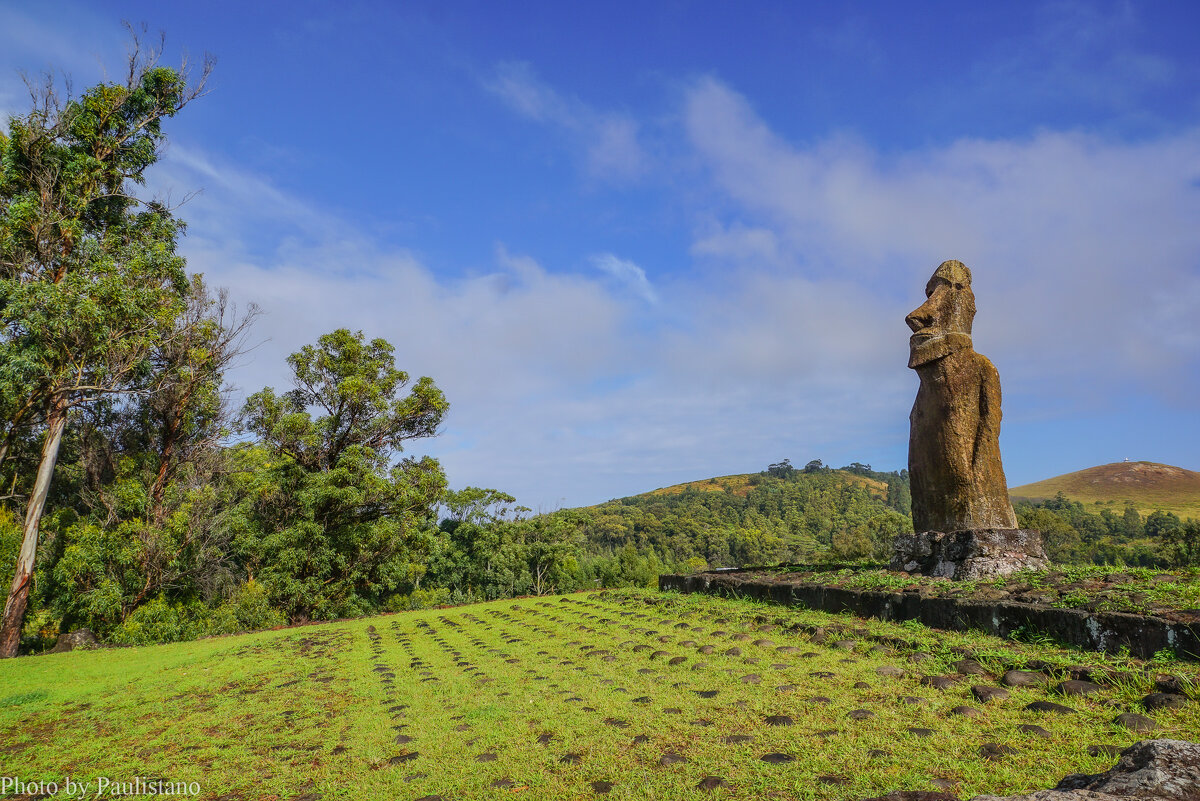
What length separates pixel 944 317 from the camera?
9.88 m

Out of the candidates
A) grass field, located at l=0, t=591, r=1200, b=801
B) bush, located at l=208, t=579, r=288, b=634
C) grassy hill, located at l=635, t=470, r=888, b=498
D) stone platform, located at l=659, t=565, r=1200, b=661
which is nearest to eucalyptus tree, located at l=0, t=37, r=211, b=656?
bush, located at l=208, t=579, r=288, b=634

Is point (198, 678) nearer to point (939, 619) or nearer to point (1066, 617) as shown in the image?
point (939, 619)

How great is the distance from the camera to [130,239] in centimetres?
1697

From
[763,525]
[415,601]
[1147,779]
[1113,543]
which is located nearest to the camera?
[1147,779]

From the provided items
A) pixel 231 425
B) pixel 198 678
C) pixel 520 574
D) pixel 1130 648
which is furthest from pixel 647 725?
pixel 520 574

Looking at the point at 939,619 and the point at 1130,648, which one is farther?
the point at 939,619

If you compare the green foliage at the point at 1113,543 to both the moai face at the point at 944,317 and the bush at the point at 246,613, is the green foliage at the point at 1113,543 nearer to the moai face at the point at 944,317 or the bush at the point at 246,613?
the moai face at the point at 944,317

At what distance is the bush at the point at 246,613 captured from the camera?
15695 millimetres

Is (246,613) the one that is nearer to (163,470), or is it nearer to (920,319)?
(163,470)

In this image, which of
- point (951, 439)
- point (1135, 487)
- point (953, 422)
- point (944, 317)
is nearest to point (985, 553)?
point (951, 439)

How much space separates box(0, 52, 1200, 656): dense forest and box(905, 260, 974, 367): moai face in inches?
383

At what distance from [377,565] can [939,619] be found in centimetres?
1776

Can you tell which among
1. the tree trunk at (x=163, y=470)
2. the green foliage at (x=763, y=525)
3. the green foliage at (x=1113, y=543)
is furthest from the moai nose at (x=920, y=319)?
the green foliage at (x=763, y=525)

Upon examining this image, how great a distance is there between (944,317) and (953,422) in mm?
1738
